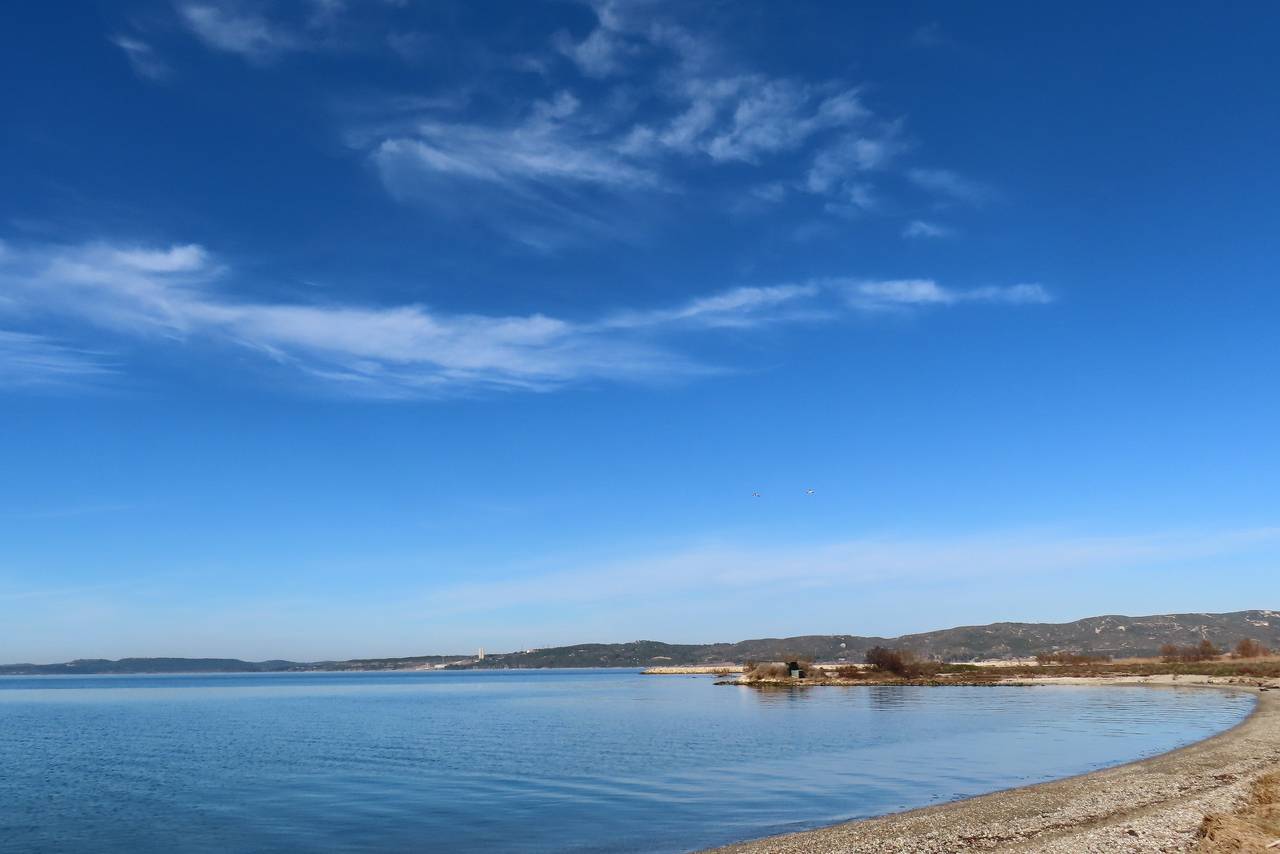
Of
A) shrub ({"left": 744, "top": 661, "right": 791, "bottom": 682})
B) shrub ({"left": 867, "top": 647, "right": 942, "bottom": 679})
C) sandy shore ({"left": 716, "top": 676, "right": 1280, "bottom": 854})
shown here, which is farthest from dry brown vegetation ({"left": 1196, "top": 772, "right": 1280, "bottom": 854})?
shrub ({"left": 744, "top": 661, "right": 791, "bottom": 682})

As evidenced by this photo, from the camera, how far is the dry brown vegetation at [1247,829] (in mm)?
21625

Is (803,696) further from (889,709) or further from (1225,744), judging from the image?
(1225,744)

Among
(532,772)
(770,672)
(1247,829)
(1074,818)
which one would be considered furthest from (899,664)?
(1247,829)

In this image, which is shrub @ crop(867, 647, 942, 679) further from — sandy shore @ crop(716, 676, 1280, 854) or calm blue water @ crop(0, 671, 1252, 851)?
sandy shore @ crop(716, 676, 1280, 854)

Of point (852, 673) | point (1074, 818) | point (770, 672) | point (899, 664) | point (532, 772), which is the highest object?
point (1074, 818)

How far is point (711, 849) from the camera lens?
2753 cm

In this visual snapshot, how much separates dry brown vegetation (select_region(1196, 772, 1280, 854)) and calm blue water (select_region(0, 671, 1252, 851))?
12302 millimetres

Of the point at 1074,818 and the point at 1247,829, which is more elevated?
the point at 1247,829

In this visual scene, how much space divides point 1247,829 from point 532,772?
35.7 meters

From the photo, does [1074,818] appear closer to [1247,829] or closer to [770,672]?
[1247,829]

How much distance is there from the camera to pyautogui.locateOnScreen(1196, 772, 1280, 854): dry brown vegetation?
2162cm

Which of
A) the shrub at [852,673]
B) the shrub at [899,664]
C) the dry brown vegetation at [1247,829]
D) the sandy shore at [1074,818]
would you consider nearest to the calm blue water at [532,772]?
the sandy shore at [1074,818]

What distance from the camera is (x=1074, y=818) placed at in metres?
29.2

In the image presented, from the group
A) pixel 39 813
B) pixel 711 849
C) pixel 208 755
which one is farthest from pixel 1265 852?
pixel 208 755
